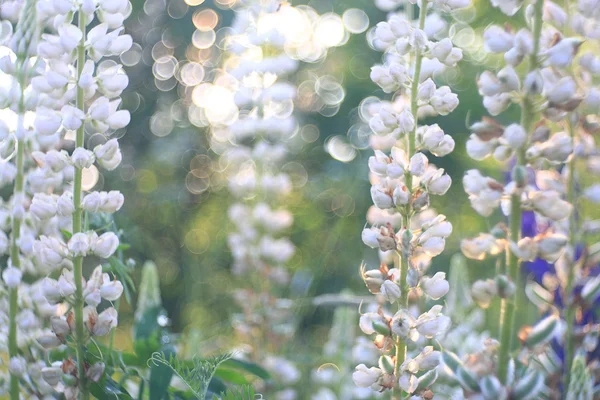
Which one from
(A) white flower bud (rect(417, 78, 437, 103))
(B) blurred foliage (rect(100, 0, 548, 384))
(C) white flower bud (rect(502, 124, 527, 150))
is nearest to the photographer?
(C) white flower bud (rect(502, 124, 527, 150))

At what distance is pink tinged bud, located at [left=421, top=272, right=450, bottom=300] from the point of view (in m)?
0.54

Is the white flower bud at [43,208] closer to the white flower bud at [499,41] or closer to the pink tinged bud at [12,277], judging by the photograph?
the pink tinged bud at [12,277]

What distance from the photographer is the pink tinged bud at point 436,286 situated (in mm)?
535

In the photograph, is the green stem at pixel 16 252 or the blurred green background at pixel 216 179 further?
the blurred green background at pixel 216 179

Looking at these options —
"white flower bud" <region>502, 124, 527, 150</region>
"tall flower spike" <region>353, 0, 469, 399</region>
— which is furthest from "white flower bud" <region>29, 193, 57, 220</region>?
"white flower bud" <region>502, 124, 527, 150</region>

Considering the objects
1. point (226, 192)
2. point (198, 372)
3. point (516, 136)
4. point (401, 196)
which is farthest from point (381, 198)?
point (226, 192)

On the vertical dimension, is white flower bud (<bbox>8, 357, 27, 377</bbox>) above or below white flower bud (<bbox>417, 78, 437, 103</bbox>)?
below

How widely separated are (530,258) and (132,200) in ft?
5.45

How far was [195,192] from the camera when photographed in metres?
2.05

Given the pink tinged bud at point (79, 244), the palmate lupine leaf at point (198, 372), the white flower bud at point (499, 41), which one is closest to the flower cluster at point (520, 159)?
the white flower bud at point (499, 41)

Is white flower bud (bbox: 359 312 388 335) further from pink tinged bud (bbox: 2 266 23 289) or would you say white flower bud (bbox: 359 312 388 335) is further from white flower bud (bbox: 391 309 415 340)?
pink tinged bud (bbox: 2 266 23 289)

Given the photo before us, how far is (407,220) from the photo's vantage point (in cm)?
55

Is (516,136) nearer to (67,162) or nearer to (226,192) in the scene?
(67,162)

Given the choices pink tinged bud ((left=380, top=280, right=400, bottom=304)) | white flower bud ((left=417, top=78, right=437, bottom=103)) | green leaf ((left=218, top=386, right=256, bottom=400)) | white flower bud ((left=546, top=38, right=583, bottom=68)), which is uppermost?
white flower bud ((left=546, top=38, right=583, bottom=68))
